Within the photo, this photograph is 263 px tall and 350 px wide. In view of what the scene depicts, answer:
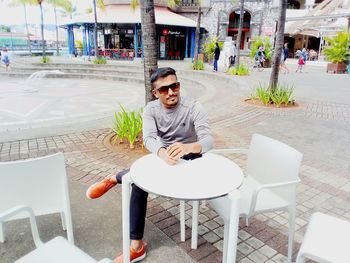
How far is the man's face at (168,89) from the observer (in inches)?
95.9

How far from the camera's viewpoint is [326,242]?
165 centimetres

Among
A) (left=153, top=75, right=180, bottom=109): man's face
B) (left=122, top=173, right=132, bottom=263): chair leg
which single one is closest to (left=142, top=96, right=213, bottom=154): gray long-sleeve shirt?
(left=153, top=75, right=180, bottom=109): man's face

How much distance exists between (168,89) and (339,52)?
59.1ft

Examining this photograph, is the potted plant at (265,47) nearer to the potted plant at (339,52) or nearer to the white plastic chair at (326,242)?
the potted plant at (339,52)

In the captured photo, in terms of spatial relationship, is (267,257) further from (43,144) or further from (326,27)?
(326,27)

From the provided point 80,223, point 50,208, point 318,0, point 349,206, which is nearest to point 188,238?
point 80,223

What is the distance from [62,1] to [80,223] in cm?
2635

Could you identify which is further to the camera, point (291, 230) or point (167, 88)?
point (167, 88)

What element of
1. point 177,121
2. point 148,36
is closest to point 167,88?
point 177,121

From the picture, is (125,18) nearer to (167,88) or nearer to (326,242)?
(167,88)

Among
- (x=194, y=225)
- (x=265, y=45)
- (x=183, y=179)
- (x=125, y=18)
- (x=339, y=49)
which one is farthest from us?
(x=125, y=18)

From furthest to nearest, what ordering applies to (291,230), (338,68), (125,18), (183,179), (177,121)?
(125,18), (338,68), (177,121), (291,230), (183,179)

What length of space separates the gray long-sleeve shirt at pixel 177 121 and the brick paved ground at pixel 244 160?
873mm

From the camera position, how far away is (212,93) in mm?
10477
